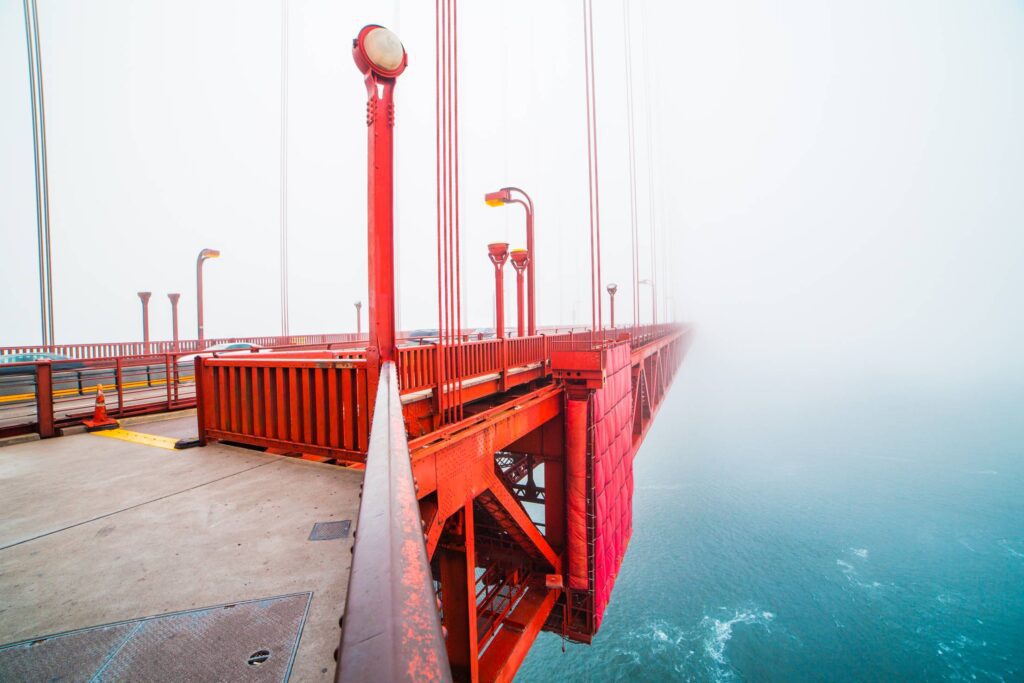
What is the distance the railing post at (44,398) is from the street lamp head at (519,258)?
10674 mm

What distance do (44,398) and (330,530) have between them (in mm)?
7110

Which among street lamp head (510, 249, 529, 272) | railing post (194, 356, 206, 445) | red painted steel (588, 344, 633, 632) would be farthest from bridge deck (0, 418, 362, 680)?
street lamp head (510, 249, 529, 272)

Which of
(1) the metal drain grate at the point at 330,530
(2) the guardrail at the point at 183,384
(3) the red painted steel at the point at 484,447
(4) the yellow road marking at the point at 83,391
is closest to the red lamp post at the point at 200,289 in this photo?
(4) the yellow road marking at the point at 83,391

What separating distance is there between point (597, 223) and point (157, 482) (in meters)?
11.5

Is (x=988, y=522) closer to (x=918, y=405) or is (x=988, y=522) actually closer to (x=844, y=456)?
(x=844, y=456)

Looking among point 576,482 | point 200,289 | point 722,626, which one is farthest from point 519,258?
point 722,626

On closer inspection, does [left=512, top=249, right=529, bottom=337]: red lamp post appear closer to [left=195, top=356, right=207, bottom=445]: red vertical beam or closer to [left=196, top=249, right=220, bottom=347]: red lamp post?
[left=195, top=356, right=207, bottom=445]: red vertical beam

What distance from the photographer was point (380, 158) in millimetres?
4785

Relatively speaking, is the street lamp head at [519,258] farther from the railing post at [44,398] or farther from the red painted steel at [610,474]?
the railing post at [44,398]

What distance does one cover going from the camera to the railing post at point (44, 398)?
6598 mm

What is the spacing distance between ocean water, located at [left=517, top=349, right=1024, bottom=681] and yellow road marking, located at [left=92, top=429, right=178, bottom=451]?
26404 mm

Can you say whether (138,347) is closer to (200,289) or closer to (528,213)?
(200,289)

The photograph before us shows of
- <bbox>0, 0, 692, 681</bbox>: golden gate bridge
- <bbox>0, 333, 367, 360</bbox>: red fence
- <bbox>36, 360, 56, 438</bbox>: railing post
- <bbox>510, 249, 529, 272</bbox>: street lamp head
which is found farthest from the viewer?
<bbox>0, 333, 367, 360</bbox>: red fence

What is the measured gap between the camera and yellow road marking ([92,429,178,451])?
609 cm
